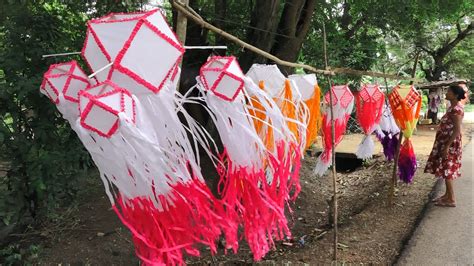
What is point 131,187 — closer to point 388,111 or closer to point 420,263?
point 420,263

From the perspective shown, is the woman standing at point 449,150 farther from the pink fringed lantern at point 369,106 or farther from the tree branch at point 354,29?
the tree branch at point 354,29

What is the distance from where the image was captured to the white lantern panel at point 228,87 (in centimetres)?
160

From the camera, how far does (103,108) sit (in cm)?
116

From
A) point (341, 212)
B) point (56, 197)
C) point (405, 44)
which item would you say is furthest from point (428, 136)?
point (56, 197)

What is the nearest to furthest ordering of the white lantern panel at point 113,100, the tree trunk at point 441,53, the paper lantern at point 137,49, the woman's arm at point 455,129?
the white lantern panel at point 113,100 < the paper lantern at point 137,49 < the woman's arm at point 455,129 < the tree trunk at point 441,53

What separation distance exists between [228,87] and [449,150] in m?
4.47

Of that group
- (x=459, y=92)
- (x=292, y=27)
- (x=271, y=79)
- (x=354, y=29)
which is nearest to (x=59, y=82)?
(x=271, y=79)

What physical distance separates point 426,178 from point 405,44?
878 centimetres

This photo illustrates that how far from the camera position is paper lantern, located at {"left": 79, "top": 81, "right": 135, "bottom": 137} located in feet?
3.81

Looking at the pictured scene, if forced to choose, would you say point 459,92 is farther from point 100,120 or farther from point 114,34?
point 100,120

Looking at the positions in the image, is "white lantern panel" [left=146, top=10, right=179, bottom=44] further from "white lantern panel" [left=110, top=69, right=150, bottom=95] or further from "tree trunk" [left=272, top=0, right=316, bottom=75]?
"tree trunk" [left=272, top=0, right=316, bottom=75]

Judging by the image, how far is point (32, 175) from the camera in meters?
3.58

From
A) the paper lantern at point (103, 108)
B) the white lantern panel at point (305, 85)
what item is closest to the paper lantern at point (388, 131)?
the white lantern panel at point (305, 85)

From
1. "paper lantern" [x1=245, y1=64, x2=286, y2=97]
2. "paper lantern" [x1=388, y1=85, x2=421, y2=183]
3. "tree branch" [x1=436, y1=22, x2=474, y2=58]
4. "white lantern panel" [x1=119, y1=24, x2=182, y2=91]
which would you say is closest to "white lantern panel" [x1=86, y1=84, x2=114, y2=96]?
"white lantern panel" [x1=119, y1=24, x2=182, y2=91]
